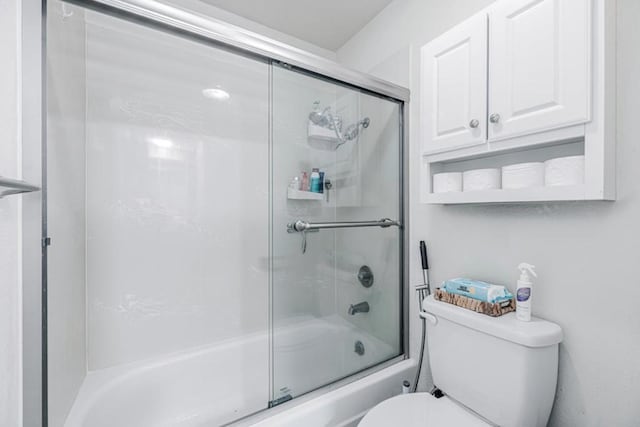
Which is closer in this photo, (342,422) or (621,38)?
(621,38)

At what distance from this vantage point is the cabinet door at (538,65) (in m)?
0.75

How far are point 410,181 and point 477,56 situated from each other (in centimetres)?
63

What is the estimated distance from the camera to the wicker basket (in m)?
0.95

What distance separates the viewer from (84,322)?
1.25 m

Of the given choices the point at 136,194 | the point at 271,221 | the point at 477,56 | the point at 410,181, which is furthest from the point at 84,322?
the point at 477,56

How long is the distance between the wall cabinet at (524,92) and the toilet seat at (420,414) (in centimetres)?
74

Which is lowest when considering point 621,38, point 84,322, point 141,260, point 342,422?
point 342,422

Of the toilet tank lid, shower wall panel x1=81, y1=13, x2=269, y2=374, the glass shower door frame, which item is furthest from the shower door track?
the toilet tank lid

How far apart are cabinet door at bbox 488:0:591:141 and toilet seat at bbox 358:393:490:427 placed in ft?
3.09

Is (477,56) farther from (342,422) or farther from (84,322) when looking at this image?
(84,322)

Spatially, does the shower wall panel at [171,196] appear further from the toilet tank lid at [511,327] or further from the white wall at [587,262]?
the white wall at [587,262]

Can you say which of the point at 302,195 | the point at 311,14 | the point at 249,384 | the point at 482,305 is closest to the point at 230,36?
the point at 302,195

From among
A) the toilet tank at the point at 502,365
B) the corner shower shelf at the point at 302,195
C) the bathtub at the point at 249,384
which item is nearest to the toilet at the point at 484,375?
the toilet tank at the point at 502,365

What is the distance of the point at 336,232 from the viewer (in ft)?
4.90
